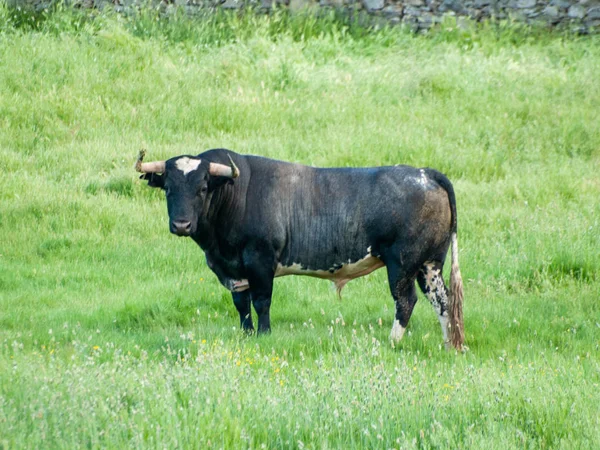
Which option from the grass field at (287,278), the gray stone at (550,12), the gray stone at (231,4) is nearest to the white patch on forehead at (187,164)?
the grass field at (287,278)

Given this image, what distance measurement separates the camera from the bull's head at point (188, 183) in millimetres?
8219

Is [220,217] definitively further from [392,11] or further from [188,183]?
[392,11]

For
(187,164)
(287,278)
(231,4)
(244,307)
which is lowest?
(287,278)

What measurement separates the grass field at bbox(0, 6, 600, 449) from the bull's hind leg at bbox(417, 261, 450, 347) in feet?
0.76

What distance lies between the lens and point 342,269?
870 cm

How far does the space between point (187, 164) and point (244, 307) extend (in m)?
1.46

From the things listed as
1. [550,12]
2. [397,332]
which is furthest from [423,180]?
[550,12]

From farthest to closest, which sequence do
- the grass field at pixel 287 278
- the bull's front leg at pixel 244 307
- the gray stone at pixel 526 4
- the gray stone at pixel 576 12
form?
the gray stone at pixel 526 4 < the gray stone at pixel 576 12 < the bull's front leg at pixel 244 307 < the grass field at pixel 287 278

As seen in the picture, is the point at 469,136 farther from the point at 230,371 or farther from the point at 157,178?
the point at 230,371

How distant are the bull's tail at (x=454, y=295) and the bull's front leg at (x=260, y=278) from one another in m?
1.64

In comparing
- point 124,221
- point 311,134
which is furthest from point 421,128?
point 124,221

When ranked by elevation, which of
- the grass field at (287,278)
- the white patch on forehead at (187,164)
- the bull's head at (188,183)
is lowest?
the grass field at (287,278)

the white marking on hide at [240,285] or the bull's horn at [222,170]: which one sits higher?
the bull's horn at [222,170]

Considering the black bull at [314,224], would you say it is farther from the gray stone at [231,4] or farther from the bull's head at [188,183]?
the gray stone at [231,4]
